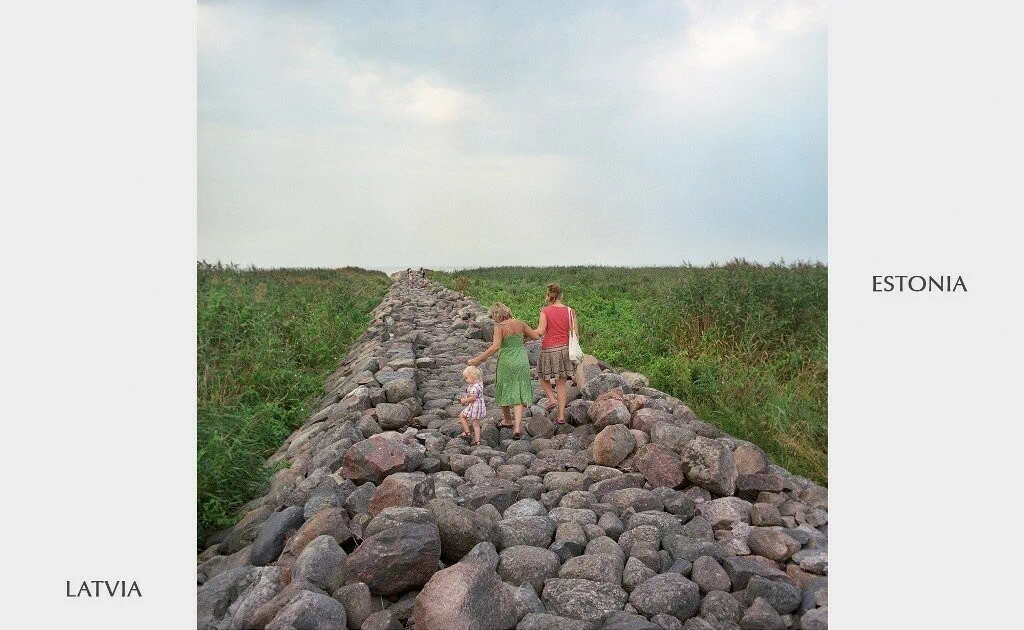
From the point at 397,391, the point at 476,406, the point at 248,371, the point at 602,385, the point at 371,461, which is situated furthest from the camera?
the point at 248,371

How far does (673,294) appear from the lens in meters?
9.58

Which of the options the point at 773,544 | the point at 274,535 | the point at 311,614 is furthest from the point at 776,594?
the point at 274,535

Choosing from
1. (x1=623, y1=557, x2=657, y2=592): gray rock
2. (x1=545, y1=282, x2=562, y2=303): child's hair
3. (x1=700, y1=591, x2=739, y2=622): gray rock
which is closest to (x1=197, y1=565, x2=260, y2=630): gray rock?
(x1=623, y1=557, x2=657, y2=592): gray rock

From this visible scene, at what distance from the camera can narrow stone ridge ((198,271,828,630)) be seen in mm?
2848

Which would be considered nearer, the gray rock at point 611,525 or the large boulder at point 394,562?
the large boulder at point 394,562

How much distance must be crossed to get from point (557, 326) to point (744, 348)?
10.9 feet

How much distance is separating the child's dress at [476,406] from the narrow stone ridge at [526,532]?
263 millimetres

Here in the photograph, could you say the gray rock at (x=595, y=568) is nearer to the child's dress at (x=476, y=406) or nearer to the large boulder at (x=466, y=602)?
the large boulder at (x=466, y=602)

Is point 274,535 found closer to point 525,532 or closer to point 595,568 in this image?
point 525,532

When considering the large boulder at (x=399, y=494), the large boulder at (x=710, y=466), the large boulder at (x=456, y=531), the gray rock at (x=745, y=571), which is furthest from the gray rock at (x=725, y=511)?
the large boulder at (x=399, y=494)

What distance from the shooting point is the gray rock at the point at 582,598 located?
2855mm

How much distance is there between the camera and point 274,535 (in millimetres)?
3590

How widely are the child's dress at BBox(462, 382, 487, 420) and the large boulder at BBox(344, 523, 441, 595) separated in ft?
7.83

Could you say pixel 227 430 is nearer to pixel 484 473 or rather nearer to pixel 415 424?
pixel 415 424
